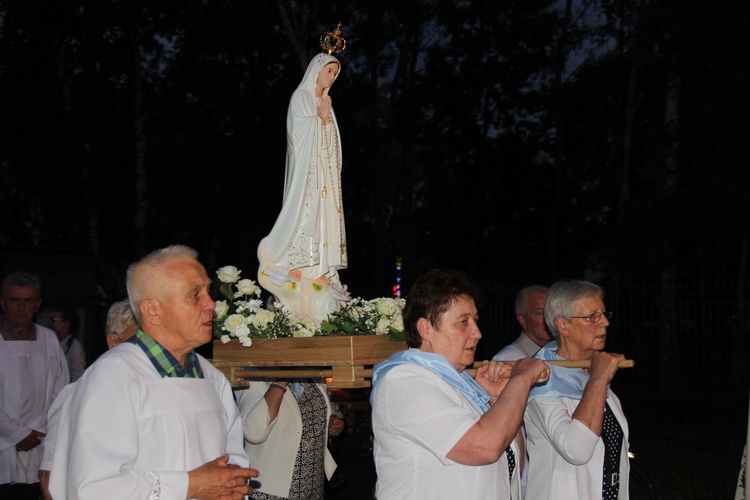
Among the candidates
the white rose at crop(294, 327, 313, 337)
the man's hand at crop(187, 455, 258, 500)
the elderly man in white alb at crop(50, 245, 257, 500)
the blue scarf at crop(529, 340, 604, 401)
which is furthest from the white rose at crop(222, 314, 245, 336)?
the blue scarf at crop(529, 340, 604, 401)

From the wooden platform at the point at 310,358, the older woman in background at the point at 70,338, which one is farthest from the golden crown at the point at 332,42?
the older woman in background at the point at 70,338

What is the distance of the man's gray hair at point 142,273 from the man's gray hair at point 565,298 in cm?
180

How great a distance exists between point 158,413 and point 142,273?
528 mm

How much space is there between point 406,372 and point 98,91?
2073cm

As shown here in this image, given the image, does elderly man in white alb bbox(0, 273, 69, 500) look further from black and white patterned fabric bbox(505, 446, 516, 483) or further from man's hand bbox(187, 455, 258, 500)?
black and white patterned fabric bbox(505, 446, 516, 483)

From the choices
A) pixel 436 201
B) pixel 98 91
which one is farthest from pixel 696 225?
pixel 436 201

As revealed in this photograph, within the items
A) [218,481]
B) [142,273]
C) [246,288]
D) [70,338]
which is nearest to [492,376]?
[218,481]

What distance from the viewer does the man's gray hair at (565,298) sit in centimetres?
402

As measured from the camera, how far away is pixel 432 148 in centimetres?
3119

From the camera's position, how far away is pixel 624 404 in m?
12.3

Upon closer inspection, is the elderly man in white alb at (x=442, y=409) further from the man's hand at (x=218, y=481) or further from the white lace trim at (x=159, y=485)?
the white lace trim at (x=159, y=485)

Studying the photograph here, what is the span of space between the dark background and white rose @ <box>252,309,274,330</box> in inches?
284

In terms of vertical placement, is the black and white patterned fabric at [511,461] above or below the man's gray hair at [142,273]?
below

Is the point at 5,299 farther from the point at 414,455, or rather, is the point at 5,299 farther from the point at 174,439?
the point at 414,455
